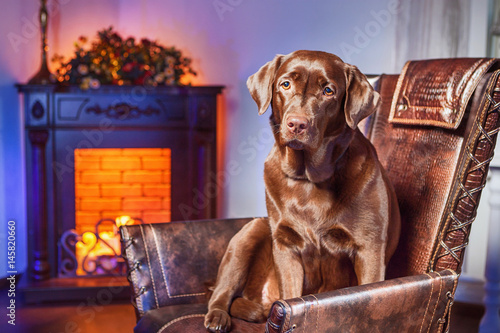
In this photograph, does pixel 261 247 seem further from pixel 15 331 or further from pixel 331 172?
pixel 15 331

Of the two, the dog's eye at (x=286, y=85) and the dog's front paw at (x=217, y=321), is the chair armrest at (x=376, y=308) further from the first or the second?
the dog's eye at (x=286, y=85)

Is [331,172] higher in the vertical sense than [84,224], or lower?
higher

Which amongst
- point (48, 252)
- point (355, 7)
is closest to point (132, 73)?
point (48, 252)

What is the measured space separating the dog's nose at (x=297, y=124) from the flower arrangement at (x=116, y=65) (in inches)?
75.4

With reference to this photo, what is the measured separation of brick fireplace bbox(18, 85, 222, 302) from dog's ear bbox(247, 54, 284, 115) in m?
1.63

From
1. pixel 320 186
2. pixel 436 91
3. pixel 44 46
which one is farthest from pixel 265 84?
pixel 44 46

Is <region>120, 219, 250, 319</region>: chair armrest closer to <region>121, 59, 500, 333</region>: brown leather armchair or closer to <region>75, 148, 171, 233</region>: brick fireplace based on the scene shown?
<region>121, 59, 500, 333</region>: brown leather armchair

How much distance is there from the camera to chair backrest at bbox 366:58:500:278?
1.33 metres

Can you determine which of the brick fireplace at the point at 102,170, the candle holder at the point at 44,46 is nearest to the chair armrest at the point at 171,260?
the brick fireplace at the point at 102,170

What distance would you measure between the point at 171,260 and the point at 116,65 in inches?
68.5

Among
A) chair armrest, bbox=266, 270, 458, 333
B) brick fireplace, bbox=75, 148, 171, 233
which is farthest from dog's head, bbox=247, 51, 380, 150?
brick fireplace, bbox=75, 148, 171, 233

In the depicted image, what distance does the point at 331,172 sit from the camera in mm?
1346

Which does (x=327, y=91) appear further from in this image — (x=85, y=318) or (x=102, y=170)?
(x=102, y=170)

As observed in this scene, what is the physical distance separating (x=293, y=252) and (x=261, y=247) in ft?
0.59
